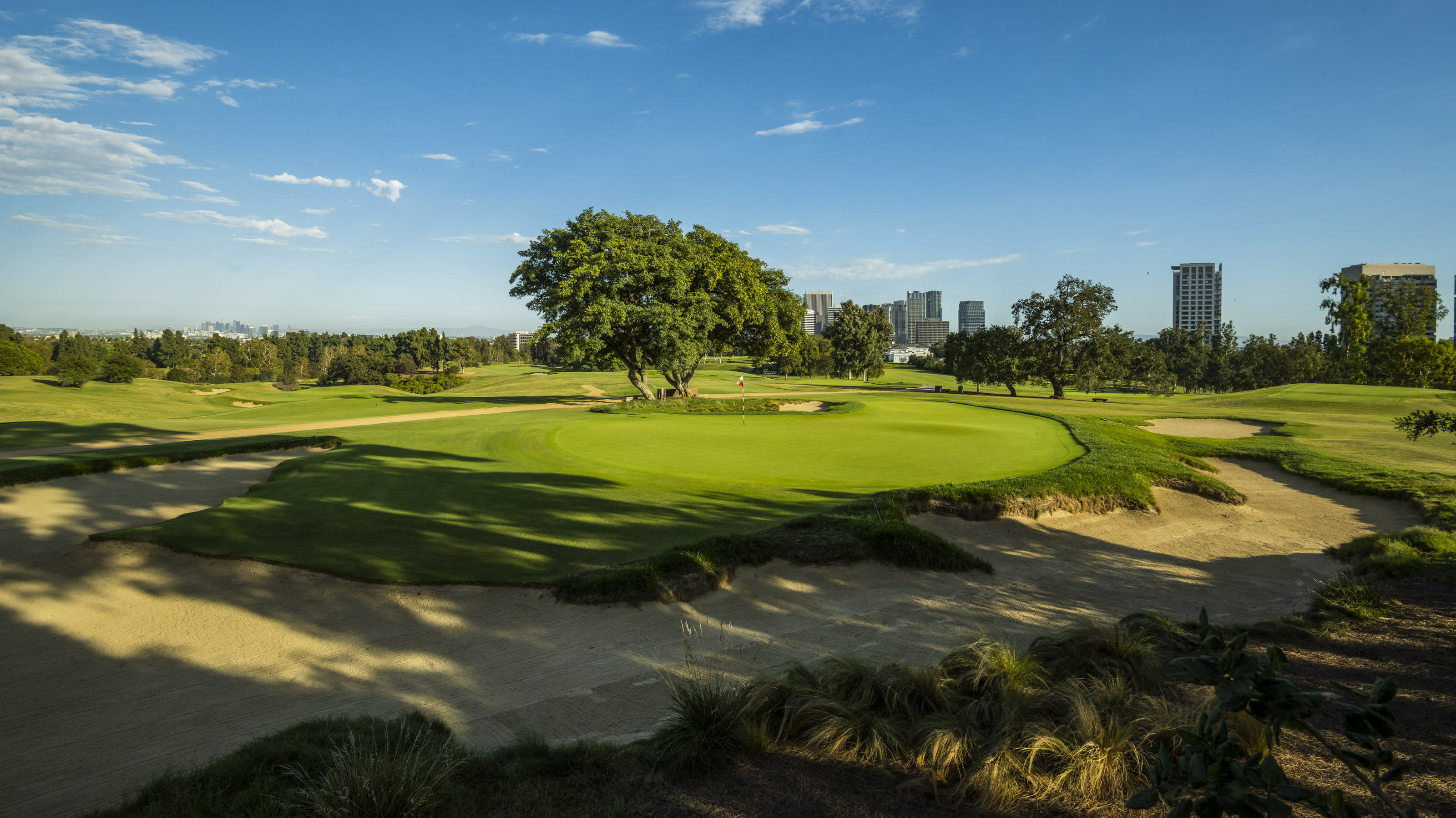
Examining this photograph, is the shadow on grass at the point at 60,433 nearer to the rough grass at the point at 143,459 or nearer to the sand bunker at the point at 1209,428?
the rough grass at the point at 143,459

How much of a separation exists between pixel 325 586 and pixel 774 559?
5.92 m

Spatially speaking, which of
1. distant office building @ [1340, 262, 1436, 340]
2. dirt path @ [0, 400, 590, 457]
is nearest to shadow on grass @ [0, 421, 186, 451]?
dirt path @ [0, 400, 590, 457]

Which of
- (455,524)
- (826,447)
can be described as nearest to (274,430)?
(455,524)

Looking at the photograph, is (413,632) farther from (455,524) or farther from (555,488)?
(555,488)

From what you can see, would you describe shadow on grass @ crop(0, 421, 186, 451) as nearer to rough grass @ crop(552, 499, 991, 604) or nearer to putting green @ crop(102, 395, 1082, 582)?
putting green @ crop(102, 395, 1082, 582)

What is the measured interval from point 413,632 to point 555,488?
5909 millimetres

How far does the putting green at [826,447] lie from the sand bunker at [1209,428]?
21.6 ft

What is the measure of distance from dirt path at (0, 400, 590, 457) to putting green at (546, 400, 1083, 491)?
10.1 meters

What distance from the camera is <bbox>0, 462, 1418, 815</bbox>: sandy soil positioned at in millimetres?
5734

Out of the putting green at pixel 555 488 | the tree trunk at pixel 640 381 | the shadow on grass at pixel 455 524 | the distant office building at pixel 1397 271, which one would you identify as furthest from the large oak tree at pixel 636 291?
the distant office building at pixel 1397 271

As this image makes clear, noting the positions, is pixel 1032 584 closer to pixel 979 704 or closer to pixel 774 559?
pixel 774 559

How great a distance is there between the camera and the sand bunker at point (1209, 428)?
28125 mm

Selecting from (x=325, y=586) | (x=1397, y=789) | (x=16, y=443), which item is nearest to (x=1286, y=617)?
(x=1397, y=789)

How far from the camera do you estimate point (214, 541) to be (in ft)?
31.9
